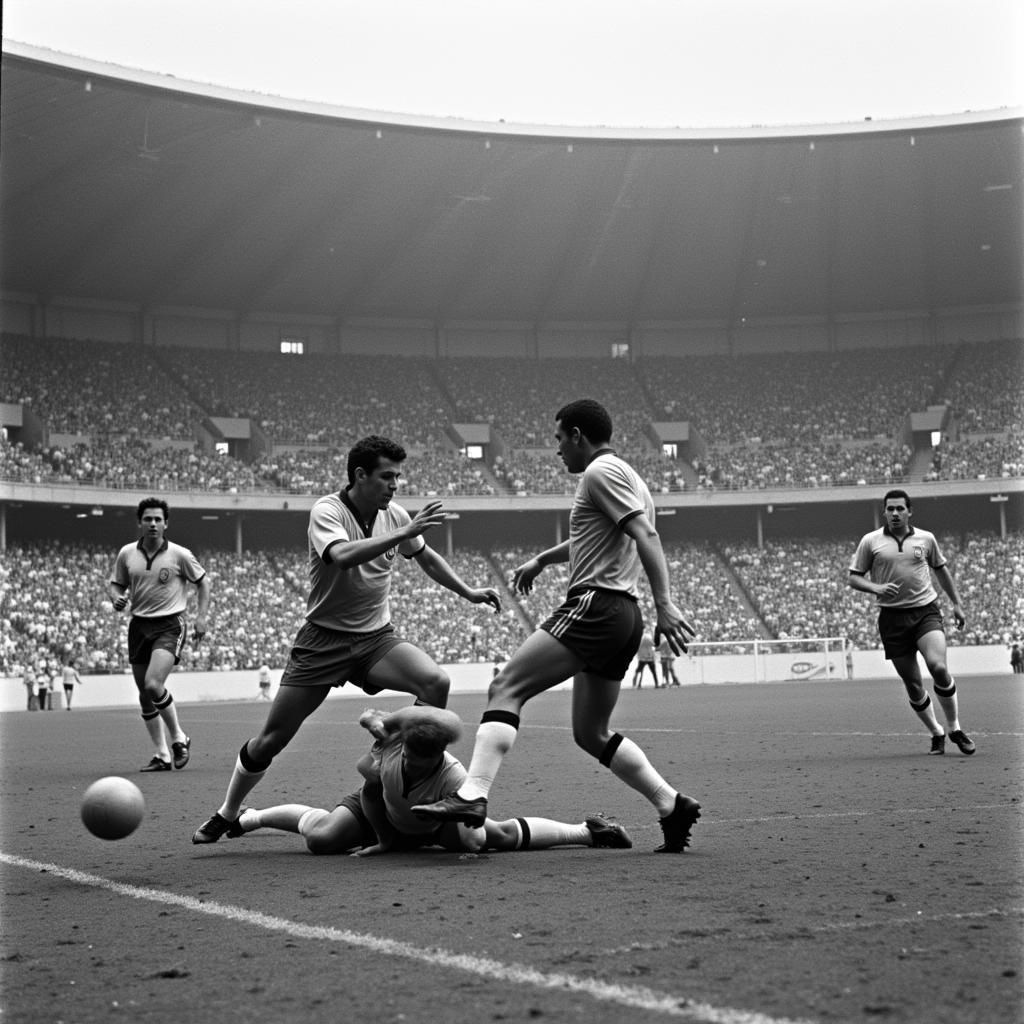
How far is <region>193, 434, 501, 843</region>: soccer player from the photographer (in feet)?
24.1

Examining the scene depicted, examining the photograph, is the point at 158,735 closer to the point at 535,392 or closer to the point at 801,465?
the point at 801,465

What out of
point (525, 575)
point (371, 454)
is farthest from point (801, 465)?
point (371, 454)

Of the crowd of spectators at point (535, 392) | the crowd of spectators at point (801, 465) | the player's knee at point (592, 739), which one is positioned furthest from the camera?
the crowd of spectators at point (535, 392)

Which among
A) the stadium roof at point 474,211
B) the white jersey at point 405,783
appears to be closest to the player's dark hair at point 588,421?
the white jersey at point 405,783

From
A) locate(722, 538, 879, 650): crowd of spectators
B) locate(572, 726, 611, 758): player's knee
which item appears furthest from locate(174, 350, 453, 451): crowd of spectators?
locate(572, 726, 611, 758): player's knee

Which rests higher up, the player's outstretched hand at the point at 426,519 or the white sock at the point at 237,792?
the player's outstretched hand at the point at 426,519

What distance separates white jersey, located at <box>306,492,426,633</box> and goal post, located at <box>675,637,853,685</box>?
38.4 meters

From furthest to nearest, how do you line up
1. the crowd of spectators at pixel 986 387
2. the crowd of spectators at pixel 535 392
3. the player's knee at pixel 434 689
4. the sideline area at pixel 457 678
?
the crowd of spectators at pixel 535 392, the crowd of spectators at pixel 986 387, the sideline area at pixel 457 678, the player's knee at pixel 434 689

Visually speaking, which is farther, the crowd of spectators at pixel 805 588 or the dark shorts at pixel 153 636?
the crowd of spectators at pixel 805 588

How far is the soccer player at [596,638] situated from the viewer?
21.7ft

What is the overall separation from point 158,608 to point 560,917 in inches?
349

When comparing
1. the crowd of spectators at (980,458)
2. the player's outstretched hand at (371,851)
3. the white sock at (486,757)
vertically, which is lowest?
the player's outstretched hand at (371,851)

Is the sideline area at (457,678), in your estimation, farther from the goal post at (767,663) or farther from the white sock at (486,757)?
the white sock at (486,757)

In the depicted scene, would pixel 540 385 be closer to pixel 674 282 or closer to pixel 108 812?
pixel 674 282
